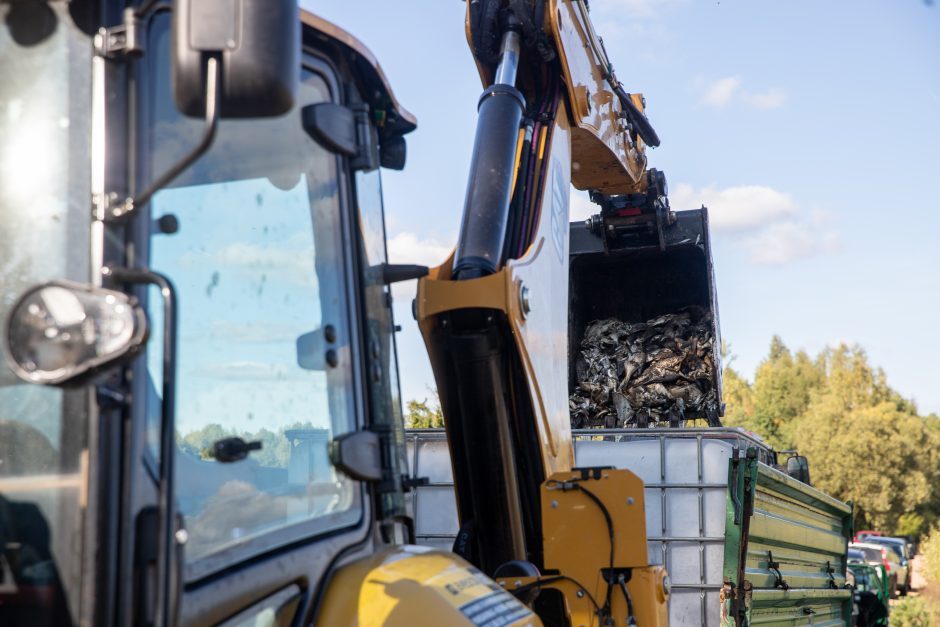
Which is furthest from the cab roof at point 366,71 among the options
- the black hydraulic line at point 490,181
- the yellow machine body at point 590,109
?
the yellow machine body at point 590,109

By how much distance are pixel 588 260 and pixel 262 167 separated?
6.27 meters

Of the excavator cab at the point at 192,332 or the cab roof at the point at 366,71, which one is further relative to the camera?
the cab roof at the point at 366,71

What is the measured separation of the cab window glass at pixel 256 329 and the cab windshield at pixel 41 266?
14 centimetres

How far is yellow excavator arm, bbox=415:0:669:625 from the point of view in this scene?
3285 mm

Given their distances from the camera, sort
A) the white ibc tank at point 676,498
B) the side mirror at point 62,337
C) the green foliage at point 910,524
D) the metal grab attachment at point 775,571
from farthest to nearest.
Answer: the green foliage at point 910,524 → the metal grab attachment at point 775,571 → the white ibc tank at point 676,498 → the side mirror at point 62,337

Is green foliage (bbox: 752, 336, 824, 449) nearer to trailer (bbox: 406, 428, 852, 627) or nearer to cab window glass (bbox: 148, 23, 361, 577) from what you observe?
trailer (bbox: 406, 428, 852, 627)

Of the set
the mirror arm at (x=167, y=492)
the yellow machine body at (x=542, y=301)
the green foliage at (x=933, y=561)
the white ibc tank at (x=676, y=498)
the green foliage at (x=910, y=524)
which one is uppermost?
the yellow machine body at (x=542, y=301)

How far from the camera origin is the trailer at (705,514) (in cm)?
495

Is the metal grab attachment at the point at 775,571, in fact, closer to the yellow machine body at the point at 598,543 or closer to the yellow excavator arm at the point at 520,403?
the yellow excavator arm at the point at 520,403

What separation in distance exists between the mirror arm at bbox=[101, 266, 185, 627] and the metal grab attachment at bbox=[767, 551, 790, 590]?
433 centimetres

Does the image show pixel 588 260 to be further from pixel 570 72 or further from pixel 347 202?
pixel 347 202

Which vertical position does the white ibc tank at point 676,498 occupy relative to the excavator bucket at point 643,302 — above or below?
below

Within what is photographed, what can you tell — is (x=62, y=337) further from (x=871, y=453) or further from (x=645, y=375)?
(x=871, y=453)

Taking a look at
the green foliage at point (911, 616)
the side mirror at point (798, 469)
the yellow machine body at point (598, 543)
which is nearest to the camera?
the yellow machine body at point (598, 543)
